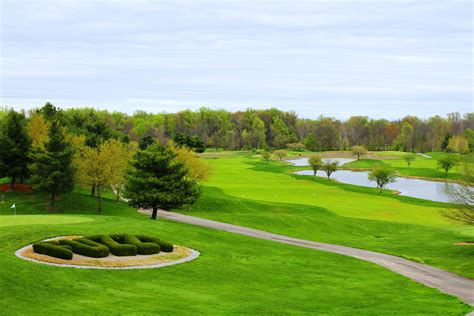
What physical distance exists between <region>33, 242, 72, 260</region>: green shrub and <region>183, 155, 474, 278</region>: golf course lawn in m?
22.4

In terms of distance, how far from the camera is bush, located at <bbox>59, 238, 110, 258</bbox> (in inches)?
1183

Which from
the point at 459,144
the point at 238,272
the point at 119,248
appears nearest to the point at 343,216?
the point at 238,272

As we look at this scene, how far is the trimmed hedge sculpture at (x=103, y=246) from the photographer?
2927cm

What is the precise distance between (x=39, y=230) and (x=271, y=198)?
165 ft

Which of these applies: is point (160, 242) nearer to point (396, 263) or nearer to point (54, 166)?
point (396, 263)

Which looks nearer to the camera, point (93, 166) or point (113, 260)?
point (113, 260)

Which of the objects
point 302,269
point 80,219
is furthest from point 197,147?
point 302,269

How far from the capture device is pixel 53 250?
2911 cm

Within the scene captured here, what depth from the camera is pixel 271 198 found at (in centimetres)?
8188

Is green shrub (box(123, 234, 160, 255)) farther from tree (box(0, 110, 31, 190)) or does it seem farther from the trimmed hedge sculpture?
tree (box(0, 110, 31, 190))

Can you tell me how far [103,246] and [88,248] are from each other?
1073mm

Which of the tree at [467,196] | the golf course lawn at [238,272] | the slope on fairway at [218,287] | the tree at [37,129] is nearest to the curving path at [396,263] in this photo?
the golf course lawn at [238,272]

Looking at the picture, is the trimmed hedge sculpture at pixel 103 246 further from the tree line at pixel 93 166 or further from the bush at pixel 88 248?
the tree line at pixel 93 166

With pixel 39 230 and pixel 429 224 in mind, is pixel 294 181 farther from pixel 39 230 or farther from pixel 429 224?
pixel 39 230
